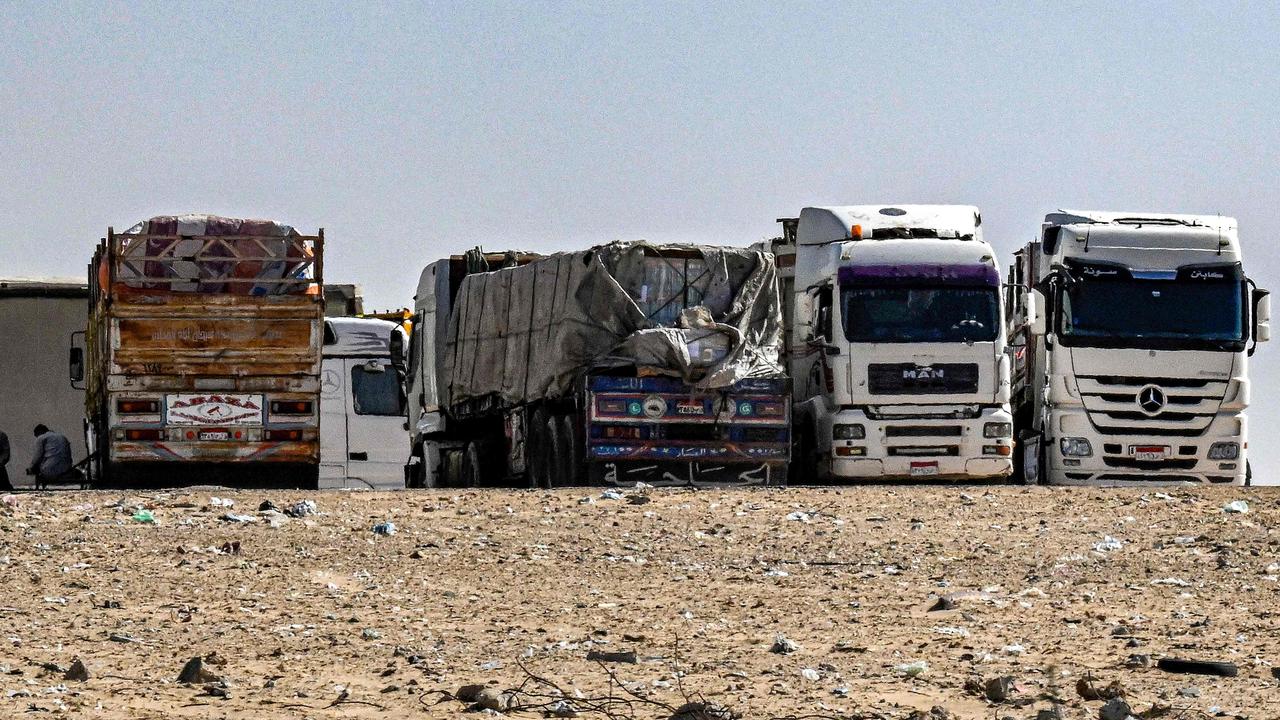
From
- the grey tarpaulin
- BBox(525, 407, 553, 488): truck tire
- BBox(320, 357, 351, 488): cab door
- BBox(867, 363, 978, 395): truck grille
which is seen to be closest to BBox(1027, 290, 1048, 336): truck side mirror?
BBox(867, 363, 978, 395): truck grille

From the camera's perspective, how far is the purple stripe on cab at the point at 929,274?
21.0m

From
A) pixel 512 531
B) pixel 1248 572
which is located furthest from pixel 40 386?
pixel 1248 572

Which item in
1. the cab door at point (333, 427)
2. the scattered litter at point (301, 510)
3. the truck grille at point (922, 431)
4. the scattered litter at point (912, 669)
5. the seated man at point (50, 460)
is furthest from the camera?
the cab door at point (333, 427)

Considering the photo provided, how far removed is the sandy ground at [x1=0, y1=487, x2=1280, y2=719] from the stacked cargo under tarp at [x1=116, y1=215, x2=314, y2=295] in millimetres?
4858

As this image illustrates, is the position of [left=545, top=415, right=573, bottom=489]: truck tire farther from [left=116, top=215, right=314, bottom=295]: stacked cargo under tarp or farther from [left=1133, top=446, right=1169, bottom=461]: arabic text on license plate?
[left=1133, top=446, right=1169, bottom=461]: arabic text on license plate

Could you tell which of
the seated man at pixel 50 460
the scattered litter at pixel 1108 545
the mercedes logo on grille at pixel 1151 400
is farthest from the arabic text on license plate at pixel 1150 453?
the seated man at pixel 50 460

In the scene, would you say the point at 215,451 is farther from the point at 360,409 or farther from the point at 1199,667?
the point at 1199,667

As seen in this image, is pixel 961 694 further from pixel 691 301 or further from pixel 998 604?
pixel 691 301

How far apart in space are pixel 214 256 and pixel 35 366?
9.26 m

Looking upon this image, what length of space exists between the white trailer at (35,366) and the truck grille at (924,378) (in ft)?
45.1

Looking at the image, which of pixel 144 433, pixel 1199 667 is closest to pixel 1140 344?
pixel 144 433

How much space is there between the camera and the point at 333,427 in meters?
25.2

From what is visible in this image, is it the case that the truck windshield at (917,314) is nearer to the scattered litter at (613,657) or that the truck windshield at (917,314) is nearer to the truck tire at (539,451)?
the truck tire at (539,451)

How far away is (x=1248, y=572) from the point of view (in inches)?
493
